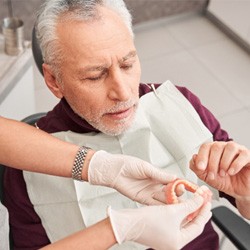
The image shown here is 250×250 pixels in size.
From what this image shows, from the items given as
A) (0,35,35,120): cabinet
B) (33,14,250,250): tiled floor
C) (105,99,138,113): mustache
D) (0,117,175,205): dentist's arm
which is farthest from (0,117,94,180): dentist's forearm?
(33,14,250,250): tiled floor

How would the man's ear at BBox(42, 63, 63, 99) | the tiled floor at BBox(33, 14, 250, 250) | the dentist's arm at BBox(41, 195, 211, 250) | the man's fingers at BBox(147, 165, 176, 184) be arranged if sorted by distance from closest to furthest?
the dentist's arm at BBox(41, 195, 211, 250), the man's fingers at BBox(147, 165, 176, 184), the man's ear at BBox(42, 63, 63, 99), the tiled floor at BBox(33, 14, 250, 250)

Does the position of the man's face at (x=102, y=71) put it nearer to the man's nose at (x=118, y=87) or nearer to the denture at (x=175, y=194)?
the man's nose at (x=118, y=87)

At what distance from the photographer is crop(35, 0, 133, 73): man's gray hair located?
3.52 feet

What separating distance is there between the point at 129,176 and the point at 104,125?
22 centimetres

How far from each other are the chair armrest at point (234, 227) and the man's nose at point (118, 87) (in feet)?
1.47

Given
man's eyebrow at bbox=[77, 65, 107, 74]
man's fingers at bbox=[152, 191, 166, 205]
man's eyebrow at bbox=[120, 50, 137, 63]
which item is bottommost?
man's fingers at bbox=[152, 191, 166, 205]

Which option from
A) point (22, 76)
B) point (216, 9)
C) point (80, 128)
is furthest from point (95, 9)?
point (216, 9)

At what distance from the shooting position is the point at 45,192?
4.09 ft

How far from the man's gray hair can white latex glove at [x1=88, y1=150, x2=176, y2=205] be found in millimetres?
328

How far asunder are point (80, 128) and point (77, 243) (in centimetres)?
49

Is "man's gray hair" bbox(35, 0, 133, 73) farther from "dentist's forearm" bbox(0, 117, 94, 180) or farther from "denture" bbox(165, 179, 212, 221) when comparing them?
"denture" bbox(165, 179, 212, 221)

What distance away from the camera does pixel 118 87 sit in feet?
3.63

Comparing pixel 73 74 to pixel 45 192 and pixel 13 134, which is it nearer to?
pixel 13 134

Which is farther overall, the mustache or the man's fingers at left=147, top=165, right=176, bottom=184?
the mustache
